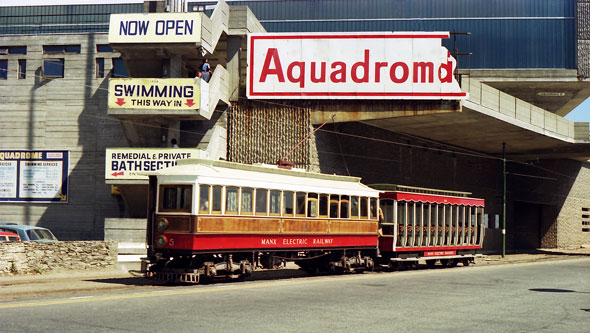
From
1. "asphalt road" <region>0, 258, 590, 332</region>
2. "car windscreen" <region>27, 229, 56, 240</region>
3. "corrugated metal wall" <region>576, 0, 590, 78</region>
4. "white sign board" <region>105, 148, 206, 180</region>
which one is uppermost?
"corrugated metal wall" <region>576, 0, 590, 78</region>

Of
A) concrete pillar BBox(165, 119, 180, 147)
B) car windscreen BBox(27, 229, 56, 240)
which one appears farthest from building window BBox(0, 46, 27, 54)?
car windscreen BBox(27, 229, 56, 240)

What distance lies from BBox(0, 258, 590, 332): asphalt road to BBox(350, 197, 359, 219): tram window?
19.5 feet

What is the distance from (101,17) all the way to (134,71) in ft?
76.6

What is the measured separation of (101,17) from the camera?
5506 centimetres

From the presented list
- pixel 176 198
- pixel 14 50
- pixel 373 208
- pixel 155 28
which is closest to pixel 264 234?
pixel 176 198

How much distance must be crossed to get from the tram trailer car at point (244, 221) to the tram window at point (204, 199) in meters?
0.03

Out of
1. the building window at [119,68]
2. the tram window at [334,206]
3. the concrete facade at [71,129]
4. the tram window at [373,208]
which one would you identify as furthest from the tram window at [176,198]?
the building window at [119,68]

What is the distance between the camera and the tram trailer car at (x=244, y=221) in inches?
738

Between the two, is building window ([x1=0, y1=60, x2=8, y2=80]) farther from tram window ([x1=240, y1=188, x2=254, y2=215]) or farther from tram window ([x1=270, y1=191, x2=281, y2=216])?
tram window ([x1=240, y1=188, x2=254, y2=215])

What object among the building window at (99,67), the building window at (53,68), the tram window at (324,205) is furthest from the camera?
the building window at (53,68)

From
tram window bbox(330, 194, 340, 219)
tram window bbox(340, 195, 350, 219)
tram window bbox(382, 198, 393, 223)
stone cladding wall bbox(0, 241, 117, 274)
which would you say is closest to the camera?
stone cladding wall bbox(0, 241, 117, 274)

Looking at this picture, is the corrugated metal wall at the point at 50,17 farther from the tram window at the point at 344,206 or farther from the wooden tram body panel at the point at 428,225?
the tram window at the point at 344,206

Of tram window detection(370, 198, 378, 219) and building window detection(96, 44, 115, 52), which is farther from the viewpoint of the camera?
building window detection(96, 44, 115, 52)

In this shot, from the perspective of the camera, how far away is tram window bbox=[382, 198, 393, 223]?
89.1 ft
